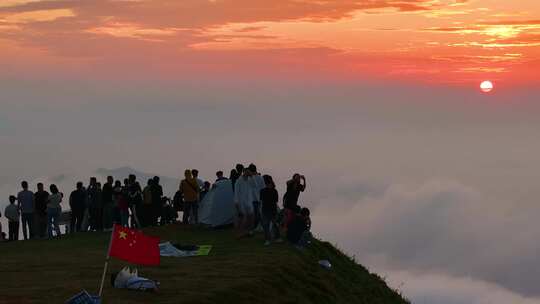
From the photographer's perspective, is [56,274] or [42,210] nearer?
[56,274]

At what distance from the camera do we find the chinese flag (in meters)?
26.3

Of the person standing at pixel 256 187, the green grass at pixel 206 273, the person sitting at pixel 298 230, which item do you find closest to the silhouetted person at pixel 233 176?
the green grass at pixel 206 273

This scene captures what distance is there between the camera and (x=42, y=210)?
45344 mm

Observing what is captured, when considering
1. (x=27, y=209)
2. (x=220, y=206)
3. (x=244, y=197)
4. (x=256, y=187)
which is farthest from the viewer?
(x=27, y=209)

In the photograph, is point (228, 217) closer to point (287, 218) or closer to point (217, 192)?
point (217, 192)

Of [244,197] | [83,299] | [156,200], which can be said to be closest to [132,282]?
[83,299]

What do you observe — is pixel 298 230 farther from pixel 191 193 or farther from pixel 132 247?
pixel 132 247

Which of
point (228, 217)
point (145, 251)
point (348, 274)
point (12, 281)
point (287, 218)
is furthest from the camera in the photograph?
point (228, 217)

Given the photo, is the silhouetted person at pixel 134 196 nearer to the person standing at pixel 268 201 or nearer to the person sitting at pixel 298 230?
the person sitting at pixel 298 230

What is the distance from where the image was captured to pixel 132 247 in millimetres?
26594

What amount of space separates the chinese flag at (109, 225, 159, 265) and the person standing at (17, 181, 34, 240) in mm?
18592

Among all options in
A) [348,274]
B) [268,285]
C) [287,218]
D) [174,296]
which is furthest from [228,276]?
[348,274]

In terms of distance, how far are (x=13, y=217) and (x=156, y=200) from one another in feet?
16.9

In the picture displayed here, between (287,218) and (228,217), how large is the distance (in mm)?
5831
